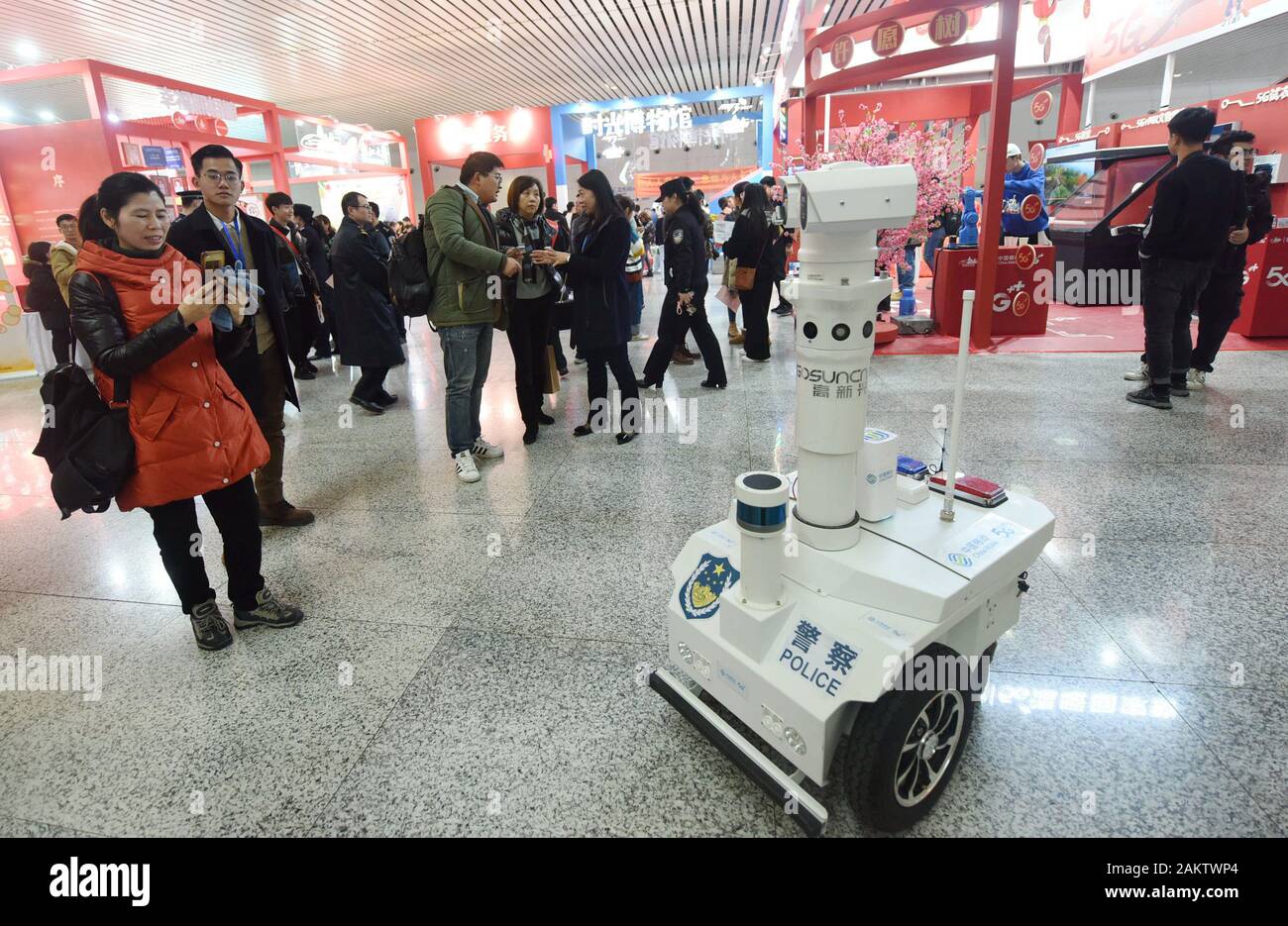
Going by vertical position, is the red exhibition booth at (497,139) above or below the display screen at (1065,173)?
above

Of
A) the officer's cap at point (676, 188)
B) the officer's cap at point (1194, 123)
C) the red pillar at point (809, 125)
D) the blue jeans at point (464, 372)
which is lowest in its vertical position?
the blue jeans at point (464, 372)

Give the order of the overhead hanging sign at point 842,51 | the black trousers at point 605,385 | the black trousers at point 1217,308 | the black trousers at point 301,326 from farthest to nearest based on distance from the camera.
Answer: the overhead hanging sign at point 842,51
the black trousers at point 301,326
the black trousers at point 1217,308
the black trousers at point 605,385

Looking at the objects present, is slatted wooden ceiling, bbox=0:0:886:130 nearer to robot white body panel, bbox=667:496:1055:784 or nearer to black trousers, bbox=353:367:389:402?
black trousers, bbox=353:367:389:402

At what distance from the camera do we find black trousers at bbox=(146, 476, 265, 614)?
194 cm

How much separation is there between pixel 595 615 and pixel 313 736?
2.82ft

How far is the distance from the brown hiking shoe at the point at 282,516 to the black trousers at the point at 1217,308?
5.14 m

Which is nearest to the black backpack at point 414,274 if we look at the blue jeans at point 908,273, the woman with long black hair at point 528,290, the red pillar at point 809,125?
the woman with long black hair at point 528,290

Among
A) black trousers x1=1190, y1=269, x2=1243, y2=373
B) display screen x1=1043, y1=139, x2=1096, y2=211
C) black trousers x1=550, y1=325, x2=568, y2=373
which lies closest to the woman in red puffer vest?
black trousers x1=550, y1=325, x2=568, y2=373

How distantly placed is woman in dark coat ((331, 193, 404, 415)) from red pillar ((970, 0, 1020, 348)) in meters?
4.23

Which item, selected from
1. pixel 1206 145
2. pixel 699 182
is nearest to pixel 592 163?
pixel 699 182

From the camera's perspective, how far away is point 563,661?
1969 millimetres

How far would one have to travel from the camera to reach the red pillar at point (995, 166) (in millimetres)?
5016

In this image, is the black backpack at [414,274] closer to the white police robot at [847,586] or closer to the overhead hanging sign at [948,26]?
the white police robot at [847,586]
